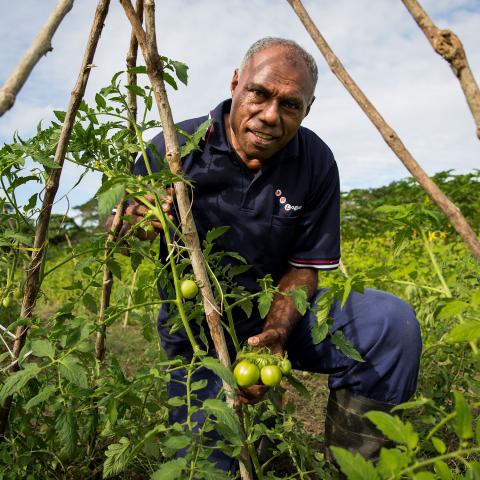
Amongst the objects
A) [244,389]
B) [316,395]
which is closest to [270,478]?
[244,389]

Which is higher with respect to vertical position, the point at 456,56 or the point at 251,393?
the point at 456,56

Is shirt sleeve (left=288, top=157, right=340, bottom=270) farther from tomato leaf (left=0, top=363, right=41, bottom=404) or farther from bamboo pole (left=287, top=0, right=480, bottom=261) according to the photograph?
bamboo pole (left=287, top=0, right=480, bottom=261)

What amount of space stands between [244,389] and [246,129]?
98 cm

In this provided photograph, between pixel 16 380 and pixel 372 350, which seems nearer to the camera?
pixel 16 380

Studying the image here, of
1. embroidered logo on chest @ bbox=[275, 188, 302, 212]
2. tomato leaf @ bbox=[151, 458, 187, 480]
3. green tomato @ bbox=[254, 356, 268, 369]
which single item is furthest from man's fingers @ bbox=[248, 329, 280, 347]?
embroidered logo on chest @ bbox=[275, 188, 302, 212]

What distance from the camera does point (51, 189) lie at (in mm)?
1527

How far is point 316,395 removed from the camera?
121 inches

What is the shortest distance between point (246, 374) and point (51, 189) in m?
0.75

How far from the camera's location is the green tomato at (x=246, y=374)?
1341mm

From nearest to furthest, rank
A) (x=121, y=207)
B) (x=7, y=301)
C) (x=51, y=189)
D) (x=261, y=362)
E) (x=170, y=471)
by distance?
(x=170, y=471)
(x=261, y=362)
(x=51, y=189)
(x=7, y=301)
(x=121, y=207)

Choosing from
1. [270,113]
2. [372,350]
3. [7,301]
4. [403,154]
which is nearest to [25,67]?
[403,154]

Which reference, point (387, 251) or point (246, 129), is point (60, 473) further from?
point (387, 251)

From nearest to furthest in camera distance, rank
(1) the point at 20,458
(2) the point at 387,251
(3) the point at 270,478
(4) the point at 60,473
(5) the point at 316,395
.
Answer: (3) the point at 270,478 < (1) the point at 20,458 < (4) the point at 60,473 < (5) the point at 316,395 < (2) the point at 387,251

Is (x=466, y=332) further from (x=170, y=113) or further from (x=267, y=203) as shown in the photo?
(x=267, y=203)
